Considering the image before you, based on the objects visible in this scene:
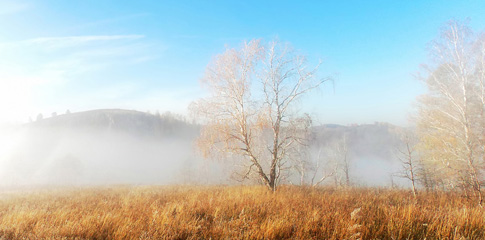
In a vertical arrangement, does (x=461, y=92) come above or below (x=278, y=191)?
above

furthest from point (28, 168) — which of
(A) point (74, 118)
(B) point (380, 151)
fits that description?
(B) point (380, 151)

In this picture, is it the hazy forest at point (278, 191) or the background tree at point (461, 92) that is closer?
the hazy forest at point (278, 191)

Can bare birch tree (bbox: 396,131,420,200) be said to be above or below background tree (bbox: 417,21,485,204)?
below

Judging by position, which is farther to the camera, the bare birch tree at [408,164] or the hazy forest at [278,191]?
the bare birch tree at [408,164]

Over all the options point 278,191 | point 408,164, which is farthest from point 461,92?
point 278,191

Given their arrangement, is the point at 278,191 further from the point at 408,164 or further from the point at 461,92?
the point at 461,92

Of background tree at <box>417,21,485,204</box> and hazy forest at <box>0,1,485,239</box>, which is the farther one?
→ background tree at <box>417,21,485,204</box>

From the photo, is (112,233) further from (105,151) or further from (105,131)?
Answer: (105,131)

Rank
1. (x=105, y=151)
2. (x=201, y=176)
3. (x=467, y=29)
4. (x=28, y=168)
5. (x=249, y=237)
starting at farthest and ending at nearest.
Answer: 1. (x=105, y=151)
2. (x=201, y=176)
3. (x=28, y=168)
4. (x=467, y=29)
5. (x=249, y=237)

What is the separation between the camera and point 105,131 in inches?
3976

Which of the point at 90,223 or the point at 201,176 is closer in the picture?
the point at 90,223

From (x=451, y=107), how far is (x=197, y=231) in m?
17.4

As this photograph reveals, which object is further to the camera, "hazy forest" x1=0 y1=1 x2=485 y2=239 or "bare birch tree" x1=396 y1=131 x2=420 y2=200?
"bare birch tree" x1=396 y1=131 x2=420 y2=200

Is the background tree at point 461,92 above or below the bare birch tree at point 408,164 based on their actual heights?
above
